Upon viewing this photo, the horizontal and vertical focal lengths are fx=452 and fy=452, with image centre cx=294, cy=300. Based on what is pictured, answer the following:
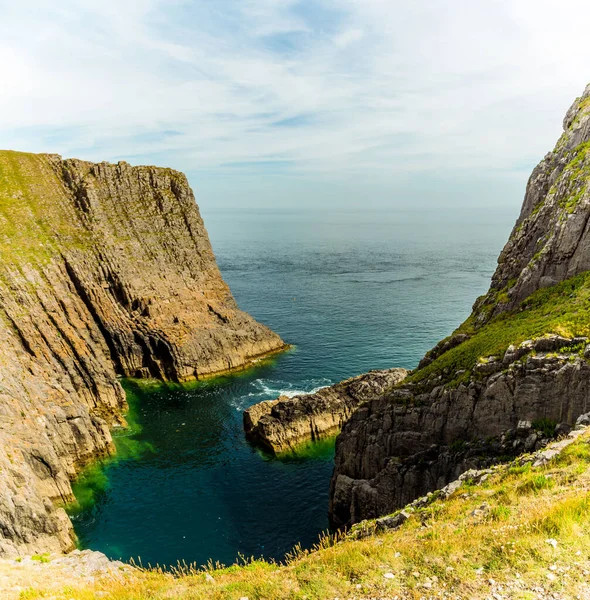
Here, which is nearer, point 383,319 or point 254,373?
point 254,373

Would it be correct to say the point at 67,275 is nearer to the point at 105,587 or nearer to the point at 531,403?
the point at 105,587

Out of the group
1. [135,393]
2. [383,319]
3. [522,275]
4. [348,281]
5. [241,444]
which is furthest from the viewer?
[348,281]

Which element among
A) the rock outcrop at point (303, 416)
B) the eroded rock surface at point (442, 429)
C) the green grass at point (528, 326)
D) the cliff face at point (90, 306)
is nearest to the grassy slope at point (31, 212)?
the cliff face at point (90, 306)

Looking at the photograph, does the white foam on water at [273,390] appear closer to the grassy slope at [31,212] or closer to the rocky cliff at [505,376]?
the rocky cliff at [505,376]

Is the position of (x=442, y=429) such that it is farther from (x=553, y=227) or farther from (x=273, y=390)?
(x=273, y=390)

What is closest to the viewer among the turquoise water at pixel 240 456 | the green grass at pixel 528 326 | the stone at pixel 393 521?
the stone at pixel 393 521

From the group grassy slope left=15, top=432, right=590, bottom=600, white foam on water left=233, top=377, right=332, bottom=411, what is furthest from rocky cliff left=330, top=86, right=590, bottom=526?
white foam on water left=233, top=377, right=332, bottom=411

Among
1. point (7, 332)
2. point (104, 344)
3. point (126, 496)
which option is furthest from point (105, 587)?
point (104, 344)
